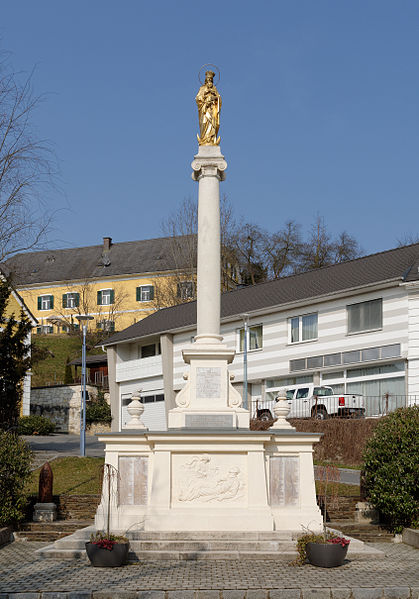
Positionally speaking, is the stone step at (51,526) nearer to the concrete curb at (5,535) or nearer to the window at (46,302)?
the concrete curb at (5,535)

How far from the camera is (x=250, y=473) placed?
548 inches

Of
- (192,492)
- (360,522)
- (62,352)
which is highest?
(62,352)

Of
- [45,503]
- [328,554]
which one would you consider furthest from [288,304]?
[328,554]

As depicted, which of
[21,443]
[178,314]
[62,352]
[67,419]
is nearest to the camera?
[21,443]

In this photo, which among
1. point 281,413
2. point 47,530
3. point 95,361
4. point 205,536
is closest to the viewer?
point 205,536

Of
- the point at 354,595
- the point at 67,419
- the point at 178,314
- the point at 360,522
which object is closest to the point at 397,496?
the point at 360,522

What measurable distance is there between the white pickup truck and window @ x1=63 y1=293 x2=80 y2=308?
154ft

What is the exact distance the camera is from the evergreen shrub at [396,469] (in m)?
14.9

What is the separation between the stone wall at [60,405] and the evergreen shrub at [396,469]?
107 feet

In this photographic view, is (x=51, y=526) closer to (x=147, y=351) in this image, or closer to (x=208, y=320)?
(x=208, y=320)

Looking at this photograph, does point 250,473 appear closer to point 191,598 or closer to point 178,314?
point 191,598

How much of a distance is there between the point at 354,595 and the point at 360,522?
6694 millimetres

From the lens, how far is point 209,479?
1390cm

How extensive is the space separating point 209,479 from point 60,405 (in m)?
34.6
